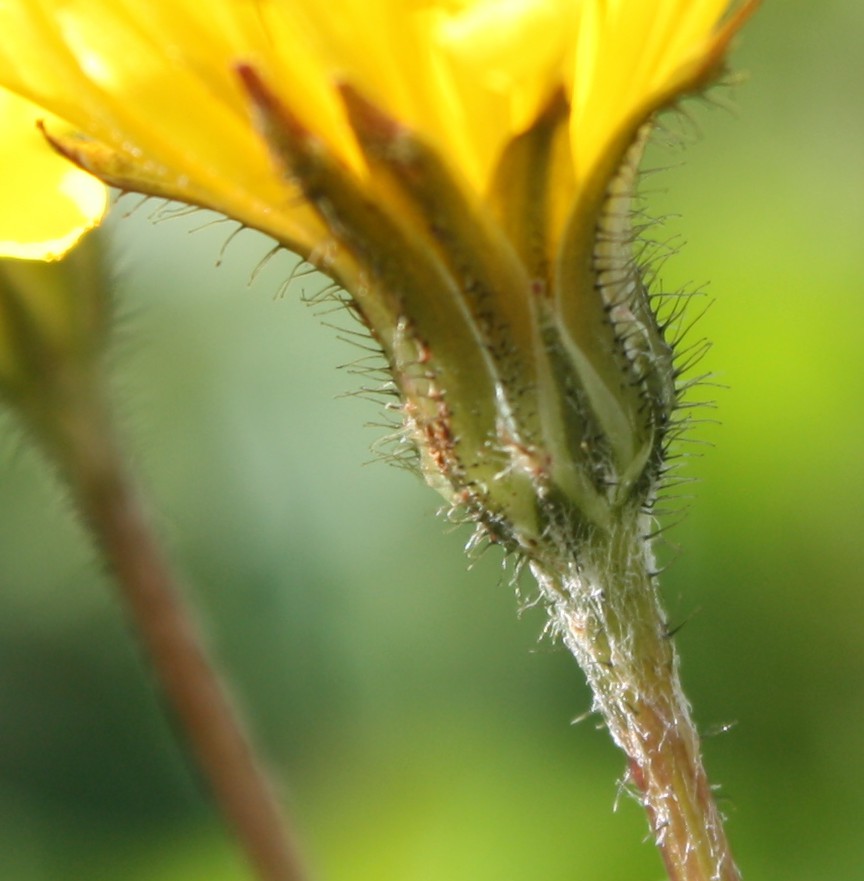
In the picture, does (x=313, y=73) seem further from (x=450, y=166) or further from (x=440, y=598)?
(x=440, y=598)

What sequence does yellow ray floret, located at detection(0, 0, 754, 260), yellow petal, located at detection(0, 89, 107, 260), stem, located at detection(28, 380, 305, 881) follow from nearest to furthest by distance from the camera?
yellow ray floret, located at detection(0, 0, 754, 260) < yellow petal, located at detection(0, 89, 107, 260) < stem, located at detection(28, 380, 305, 881)

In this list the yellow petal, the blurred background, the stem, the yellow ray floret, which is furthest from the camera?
the blurred background

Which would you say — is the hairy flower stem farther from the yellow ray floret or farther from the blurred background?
the blurred background

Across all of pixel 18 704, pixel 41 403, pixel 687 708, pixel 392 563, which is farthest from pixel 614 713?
pixel 18 704

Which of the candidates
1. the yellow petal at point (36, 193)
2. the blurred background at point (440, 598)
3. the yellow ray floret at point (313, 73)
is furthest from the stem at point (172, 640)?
the blurred background at point (440, 598)

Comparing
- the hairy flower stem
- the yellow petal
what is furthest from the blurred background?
the yellow petal

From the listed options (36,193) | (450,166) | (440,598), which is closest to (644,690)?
(450,166)
